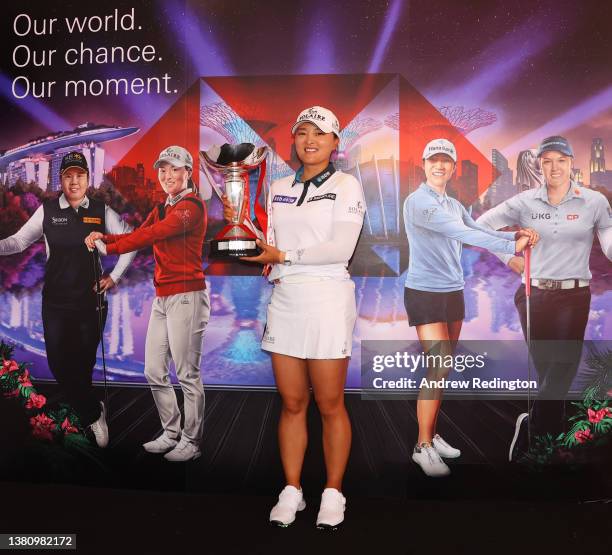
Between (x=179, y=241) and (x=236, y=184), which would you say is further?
(x=179, y=241)

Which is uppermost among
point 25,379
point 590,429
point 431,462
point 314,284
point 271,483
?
point 314,284

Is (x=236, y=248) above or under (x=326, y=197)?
under

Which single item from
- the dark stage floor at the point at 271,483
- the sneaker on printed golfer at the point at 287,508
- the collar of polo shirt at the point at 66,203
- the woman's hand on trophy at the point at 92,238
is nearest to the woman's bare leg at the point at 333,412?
the sneaker on printed golfer at the point at 287,508

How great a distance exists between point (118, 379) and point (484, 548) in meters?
1.86

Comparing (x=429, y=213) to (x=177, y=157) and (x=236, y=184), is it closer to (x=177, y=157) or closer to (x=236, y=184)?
(x=236, y=184)

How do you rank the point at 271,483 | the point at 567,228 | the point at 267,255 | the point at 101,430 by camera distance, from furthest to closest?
the point at 101,430 → the point at 271,483 → the point at 567,228 → the point at 267,255

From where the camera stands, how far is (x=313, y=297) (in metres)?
2.40

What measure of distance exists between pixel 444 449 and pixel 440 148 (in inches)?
56.8

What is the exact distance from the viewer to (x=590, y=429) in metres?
2.77

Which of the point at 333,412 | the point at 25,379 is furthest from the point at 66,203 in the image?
the point at 333,412

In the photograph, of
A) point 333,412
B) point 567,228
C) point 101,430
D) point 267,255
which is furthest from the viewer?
point 101,430

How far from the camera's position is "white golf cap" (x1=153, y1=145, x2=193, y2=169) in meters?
2.85

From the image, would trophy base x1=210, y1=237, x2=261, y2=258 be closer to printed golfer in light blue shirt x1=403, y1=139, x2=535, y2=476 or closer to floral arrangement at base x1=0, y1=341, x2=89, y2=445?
printed golfer in light blue shirt x1=403, y1=139, x2=535, y2=476

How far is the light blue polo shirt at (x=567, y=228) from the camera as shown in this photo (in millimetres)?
2734
